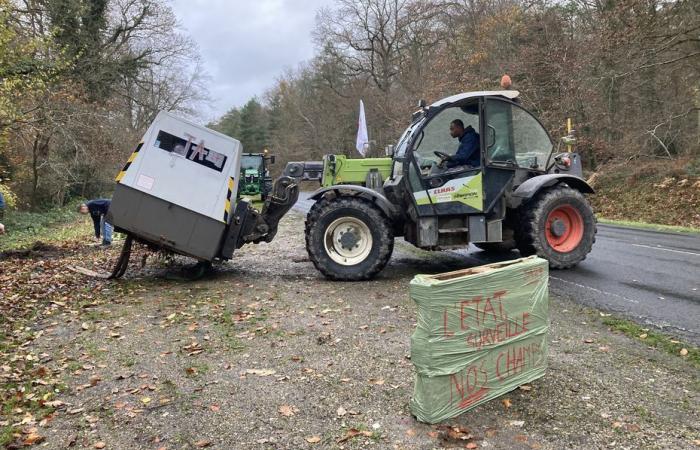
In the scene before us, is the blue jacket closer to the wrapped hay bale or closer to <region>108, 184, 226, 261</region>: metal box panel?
<region>108, 184, 226, 261</region>: metal box panel

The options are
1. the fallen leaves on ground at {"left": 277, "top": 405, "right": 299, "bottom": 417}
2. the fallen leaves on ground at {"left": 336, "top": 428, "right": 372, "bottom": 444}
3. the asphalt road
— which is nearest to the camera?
the fallen leaves on ground at {"left": 336, "top": 428, "right": 372, "bottom": 444}

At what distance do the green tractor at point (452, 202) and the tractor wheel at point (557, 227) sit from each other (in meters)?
0.01

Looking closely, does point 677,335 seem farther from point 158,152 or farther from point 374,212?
point 158,152

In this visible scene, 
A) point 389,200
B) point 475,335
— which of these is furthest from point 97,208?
point 475,335

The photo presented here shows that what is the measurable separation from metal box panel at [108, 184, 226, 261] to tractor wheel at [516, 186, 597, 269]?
439 cm

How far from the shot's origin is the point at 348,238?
7.53 metres

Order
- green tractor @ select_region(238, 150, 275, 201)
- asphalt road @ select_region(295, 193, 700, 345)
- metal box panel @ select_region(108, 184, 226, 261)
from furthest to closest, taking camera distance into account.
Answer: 1. green tractor @ select_region(238, 150, 275, 201)
2. metal box panel @ select_region(108, 184, 226, 261)
3. asphalt road @ select_region(295, 193, 700, 345)

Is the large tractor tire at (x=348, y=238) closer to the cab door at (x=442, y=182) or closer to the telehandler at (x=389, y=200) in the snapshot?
the telehandler at (x=389, y=200)

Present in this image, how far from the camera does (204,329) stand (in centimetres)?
562

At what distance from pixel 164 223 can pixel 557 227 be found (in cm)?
567

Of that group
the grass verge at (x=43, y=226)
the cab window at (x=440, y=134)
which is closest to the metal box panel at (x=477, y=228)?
the cab window at (x=440, y=134)

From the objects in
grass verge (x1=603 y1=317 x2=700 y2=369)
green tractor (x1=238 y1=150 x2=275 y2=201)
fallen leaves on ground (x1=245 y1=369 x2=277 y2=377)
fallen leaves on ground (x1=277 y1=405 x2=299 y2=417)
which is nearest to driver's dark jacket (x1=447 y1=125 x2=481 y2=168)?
grass verge (x1=603 y1=317 x2=700 y2=369)

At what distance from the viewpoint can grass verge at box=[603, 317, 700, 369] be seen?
171 inches

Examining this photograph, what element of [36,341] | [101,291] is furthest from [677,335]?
[101,291]
